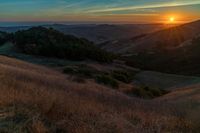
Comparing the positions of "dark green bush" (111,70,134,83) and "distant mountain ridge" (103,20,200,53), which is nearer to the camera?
"dark green bush" (111,70,134,83)

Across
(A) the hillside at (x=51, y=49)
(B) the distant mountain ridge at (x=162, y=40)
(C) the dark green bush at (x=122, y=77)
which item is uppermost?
(A) the hillside at (x=51, y=49)

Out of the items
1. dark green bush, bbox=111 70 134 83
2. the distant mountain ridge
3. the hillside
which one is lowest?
the distant mountain ridge

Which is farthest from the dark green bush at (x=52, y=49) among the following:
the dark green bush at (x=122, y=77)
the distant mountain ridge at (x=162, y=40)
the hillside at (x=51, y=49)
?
the distant mountain ridge at (x=162, y=40)

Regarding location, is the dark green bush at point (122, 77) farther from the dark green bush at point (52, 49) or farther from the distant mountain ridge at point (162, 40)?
the distant mountain ridge at point (162, 40)

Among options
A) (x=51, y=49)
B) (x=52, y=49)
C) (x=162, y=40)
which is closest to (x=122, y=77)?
(x=52, y=49)

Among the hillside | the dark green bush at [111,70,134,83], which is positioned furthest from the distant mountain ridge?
the dark green bush at [111,70,134,83]

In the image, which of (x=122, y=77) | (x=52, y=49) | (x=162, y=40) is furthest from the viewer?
(x=162, y=40)

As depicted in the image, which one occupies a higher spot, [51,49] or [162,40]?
[51,49]

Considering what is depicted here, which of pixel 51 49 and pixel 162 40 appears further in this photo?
pixel 162 40

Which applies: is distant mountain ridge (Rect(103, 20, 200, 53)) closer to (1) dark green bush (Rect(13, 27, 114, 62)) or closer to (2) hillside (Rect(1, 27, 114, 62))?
(2) hillside (Rect(1, 27, 114, 62))

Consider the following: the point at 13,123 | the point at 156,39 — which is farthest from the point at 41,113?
the point at 156,39

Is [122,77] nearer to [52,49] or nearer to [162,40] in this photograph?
[52,49]

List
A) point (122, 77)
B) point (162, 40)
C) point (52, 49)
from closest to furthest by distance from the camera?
point (122, 77) → point (52, 49) → point (162, 40)

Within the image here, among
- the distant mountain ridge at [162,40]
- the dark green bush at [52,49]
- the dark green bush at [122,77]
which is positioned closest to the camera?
the dark green bush at [122,77]
